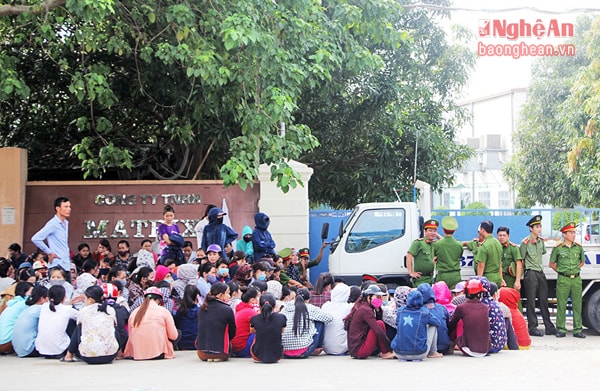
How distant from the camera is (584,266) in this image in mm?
13961

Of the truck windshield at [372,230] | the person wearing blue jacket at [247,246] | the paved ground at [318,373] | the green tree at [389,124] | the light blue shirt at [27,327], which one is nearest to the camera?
the paved ground at [318,373]

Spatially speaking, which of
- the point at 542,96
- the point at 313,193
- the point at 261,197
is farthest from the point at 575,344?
the point at 542,96

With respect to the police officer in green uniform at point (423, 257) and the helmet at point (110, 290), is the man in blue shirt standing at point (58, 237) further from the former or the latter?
the police officer in green uniform at point (423, 257)

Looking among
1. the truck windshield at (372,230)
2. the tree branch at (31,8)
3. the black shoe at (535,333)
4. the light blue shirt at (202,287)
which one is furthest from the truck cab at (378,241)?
the tree branch at (31,8)

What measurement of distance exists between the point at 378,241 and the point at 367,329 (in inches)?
149

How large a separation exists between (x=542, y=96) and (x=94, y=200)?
74.5 feet

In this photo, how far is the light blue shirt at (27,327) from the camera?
1185 cm

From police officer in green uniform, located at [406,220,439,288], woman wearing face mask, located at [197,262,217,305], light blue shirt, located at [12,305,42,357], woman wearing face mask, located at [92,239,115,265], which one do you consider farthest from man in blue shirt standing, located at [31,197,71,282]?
police officer in green uniform, located at [406,220,439,288]

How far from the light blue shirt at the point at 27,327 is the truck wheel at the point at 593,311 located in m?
8.17

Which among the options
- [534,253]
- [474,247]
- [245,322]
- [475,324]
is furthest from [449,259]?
[245,322]

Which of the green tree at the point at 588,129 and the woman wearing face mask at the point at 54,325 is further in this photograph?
the green tree at the point at 588,129

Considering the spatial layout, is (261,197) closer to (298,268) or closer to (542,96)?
(298,268)

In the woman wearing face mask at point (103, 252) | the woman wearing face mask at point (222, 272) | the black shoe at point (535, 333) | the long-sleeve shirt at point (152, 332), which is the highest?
the woman wearing face mask at point (103, 252)

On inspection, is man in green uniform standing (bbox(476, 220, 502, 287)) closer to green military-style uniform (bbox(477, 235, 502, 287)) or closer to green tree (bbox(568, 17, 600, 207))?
green military-style uniform (bbox(477, 235, 502, 287))
